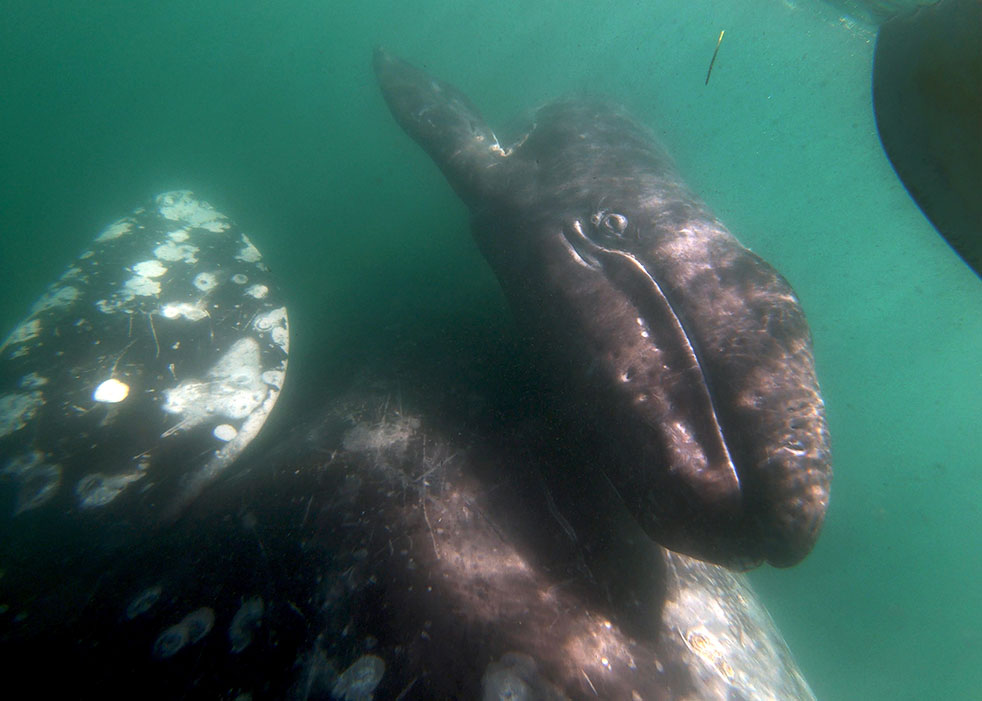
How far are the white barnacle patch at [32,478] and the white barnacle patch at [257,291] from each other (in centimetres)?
318

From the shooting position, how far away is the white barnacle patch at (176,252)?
6.96 metres

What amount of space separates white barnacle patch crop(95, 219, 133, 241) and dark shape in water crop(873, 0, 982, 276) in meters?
9.99

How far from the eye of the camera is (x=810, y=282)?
3622cm

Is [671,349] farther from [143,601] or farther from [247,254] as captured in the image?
[247,254]

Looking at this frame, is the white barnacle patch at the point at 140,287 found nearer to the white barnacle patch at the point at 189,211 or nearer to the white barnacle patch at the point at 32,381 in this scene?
the white barnacle patch at the point at 32,381

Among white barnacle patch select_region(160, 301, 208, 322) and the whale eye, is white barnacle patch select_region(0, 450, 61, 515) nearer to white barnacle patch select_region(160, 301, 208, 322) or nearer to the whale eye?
white barnacle patch select_region(160, 301, 208, 322)

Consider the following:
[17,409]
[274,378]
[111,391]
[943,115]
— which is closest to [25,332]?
[17,409]

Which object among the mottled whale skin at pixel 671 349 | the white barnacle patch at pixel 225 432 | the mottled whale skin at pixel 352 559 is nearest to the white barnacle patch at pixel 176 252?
the mottled whale skin at pixel 352 559

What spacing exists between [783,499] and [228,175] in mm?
25864

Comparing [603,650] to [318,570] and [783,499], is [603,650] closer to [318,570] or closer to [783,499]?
[783,499]

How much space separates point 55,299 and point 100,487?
11.0ft

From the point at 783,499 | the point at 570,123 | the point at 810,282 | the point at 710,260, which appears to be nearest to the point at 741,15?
the point at 810,282

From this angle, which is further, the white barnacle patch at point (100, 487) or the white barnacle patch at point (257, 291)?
the white barnacle patch at point (257, 291)

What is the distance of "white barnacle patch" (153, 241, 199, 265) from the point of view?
696 centimetres
